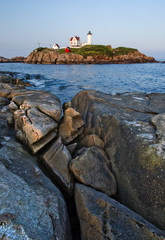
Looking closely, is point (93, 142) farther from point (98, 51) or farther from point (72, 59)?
point (98, 51)

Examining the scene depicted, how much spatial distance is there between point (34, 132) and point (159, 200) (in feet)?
15.1

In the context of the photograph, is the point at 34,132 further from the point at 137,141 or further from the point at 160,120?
the point at 160,120

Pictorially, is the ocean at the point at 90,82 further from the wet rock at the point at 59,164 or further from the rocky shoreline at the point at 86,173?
the wet rock at the point at 59,164

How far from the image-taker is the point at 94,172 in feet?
16.8

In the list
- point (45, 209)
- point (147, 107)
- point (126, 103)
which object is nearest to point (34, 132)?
point (45, 209)

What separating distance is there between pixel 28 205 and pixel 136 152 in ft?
11.3

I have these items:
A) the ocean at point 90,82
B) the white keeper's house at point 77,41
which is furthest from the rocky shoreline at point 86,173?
the white keeper's house at point 77,41

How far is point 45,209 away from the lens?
354cm

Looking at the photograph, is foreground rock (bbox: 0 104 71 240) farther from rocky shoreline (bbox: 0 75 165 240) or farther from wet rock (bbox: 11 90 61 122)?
wet rock (bbox: 11 90 61 122)

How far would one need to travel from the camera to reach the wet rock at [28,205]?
9.57ft

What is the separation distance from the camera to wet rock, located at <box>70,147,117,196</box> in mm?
4901

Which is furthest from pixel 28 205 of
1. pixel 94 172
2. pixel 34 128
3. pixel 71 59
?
pixel 71 59

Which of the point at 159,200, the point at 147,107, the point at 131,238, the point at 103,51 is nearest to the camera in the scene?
the point at 131,238

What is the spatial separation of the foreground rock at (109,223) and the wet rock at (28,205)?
0.51 m
